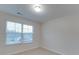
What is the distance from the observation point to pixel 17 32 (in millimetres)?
727

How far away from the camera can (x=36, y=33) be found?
788 millimetres

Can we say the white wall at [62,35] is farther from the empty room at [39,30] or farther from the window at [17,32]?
the window at [17,32]

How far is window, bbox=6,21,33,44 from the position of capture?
2.34 feet

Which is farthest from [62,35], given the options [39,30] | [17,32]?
[17,32]

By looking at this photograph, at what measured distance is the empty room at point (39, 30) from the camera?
70cm

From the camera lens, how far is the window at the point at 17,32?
28.1 inches

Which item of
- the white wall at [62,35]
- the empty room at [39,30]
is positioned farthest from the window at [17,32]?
the white wall at [62,35]

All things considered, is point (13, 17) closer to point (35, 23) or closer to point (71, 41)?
point (35, 23)

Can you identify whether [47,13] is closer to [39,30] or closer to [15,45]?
[39,30]

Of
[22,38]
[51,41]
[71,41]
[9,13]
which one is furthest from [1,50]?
[71,41]

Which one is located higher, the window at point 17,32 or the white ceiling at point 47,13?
the white ceiling at point 47,13

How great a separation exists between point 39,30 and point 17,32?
0.65 feet

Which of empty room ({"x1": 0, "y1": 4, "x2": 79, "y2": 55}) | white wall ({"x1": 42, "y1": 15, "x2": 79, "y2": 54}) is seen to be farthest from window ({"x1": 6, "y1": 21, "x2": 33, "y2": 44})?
white wall ({"x1": 42, "y1": 15, "x2": 79, "y2": 54})
